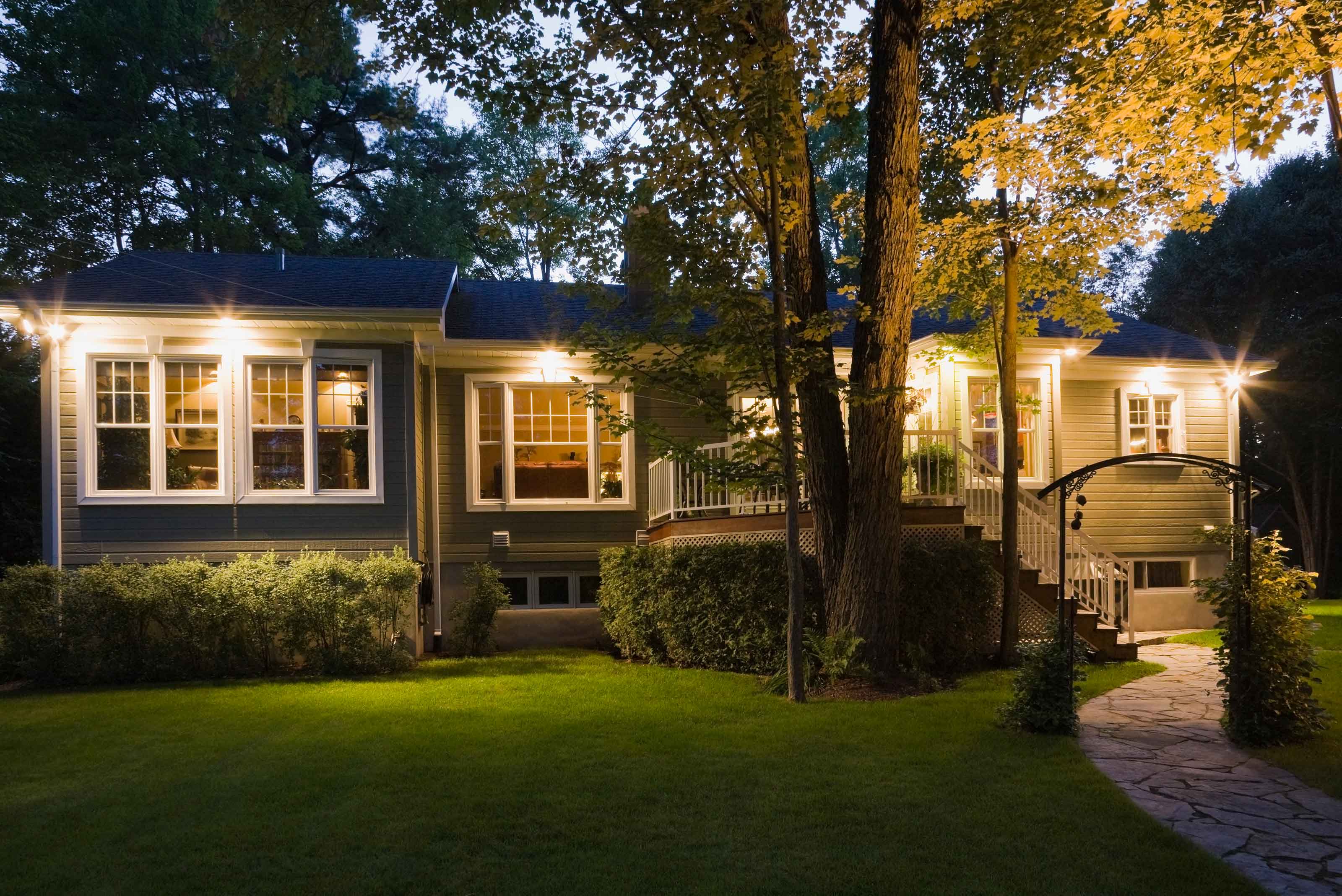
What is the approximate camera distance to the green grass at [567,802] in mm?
4430

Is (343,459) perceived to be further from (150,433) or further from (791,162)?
(791,162)

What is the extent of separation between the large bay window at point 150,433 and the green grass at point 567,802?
3562 mm

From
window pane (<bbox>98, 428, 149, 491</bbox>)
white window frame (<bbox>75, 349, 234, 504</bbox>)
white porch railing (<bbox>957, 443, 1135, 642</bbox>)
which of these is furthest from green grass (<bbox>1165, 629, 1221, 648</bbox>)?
window pane (<bbox>98, 428, 149, 491</bbox>)

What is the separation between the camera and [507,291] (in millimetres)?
16625

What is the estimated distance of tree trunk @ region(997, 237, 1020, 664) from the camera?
10562 mm

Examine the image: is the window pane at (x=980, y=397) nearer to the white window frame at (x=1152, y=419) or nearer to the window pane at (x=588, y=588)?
the white window frame at (x=1152, y=419)

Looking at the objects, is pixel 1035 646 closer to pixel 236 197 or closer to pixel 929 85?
pixel 929 85

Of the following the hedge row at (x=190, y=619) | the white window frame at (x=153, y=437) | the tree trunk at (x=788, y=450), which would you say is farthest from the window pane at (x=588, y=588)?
the tree trunk at (x=788, y=450)

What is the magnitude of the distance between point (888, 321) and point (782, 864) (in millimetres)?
5895

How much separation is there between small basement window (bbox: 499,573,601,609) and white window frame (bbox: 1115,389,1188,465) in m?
8.74

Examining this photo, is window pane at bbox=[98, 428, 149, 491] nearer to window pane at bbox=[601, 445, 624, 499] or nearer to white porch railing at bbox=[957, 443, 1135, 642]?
window pane at bbox=[601, 445, 624, 499]

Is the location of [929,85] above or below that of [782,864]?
above

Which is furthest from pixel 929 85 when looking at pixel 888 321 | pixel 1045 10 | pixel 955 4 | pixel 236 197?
pixel 236 197

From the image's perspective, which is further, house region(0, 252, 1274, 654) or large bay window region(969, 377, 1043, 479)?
large bay window region(969, 377, 1043, 479)
